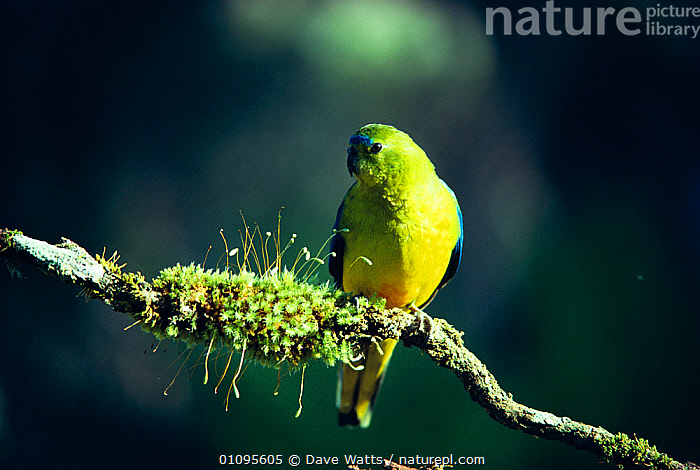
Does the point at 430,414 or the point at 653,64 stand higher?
the point at 653,64

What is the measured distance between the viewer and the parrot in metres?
1.71

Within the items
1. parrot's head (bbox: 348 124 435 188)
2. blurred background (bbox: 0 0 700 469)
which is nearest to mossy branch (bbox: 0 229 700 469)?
parrot's head (bbox: 348 124 435 188)

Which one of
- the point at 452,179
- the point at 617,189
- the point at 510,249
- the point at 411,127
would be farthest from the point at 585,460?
the point at 411,127

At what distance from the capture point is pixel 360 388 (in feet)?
7.45

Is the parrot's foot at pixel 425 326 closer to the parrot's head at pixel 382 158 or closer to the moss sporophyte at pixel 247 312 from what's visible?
the moss sporophyte at pixel 247 312

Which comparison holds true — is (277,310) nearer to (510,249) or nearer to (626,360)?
(510,249)

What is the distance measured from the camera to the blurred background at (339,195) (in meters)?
3.01

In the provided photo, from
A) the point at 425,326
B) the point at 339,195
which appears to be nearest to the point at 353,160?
the point at 425,326

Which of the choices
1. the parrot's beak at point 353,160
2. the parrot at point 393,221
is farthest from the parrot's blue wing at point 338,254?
the parrot's beak at point 353,160

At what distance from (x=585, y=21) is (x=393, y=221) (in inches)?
96.0

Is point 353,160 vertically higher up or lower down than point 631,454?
higher up

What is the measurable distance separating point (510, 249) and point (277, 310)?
231 centimetres

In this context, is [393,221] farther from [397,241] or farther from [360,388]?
[360,388]

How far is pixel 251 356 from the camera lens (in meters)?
1.42
